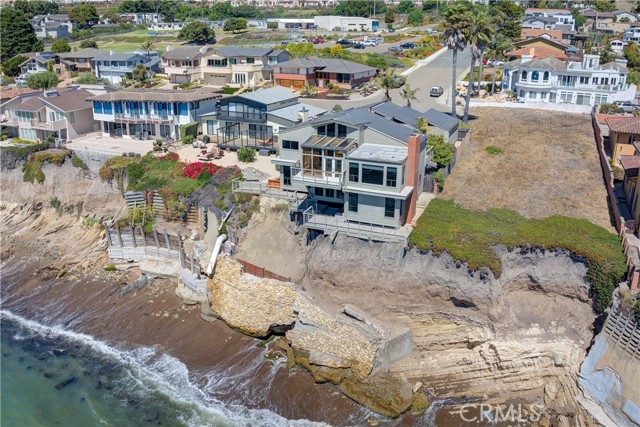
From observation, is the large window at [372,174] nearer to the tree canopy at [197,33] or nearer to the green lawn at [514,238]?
the green lawn at [514,238]

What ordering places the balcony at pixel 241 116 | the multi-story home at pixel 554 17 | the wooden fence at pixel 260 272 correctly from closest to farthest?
the wooden fence at pixel 260 272, the balcony at pixel 241 116, the multi-story home at pixel 554 17

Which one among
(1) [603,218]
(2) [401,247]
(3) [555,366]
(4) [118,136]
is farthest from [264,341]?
(4) [118,136]

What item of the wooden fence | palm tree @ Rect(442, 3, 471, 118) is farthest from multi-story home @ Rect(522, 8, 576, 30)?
the wooden fence

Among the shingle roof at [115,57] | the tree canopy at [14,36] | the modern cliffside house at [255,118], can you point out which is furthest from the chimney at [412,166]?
the tree canopy at [14,36]

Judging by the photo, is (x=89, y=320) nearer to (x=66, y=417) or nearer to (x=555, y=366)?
(x=66, y=417)

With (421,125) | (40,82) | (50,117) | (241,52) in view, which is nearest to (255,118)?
(421,125)

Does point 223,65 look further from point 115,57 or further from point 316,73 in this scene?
point 115,57
